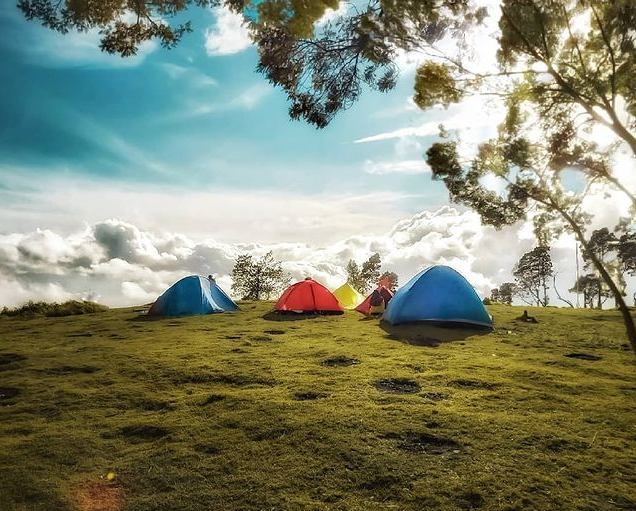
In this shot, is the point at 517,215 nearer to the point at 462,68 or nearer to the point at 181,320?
the point at 462,68

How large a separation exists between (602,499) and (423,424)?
2.20m

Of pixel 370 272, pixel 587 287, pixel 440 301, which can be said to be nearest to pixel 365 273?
pixel 370 272

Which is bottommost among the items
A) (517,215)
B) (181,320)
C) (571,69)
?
(181,320)

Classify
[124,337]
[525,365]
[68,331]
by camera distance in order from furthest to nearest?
[68,331] → [124,337] → [525,365]

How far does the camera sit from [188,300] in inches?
767

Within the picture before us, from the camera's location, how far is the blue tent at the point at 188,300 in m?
19.3

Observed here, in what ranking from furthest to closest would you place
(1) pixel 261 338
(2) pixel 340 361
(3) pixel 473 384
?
(1) pixel 261 338 → (2) pixel 340 361 → (3) pixel 473 384

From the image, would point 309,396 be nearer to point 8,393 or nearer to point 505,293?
point 8,393

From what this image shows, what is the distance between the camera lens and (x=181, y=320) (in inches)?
693

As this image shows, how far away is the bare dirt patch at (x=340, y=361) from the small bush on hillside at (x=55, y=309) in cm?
1634

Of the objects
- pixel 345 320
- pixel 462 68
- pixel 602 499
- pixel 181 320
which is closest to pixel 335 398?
pixel 602 499

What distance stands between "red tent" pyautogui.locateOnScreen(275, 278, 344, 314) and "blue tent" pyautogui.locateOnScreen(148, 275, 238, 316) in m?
2.98

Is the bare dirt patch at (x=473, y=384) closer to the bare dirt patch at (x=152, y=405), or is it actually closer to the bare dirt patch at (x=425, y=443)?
the bare dirt patch at (x=425, y=443)

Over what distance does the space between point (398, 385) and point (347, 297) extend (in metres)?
15.7
